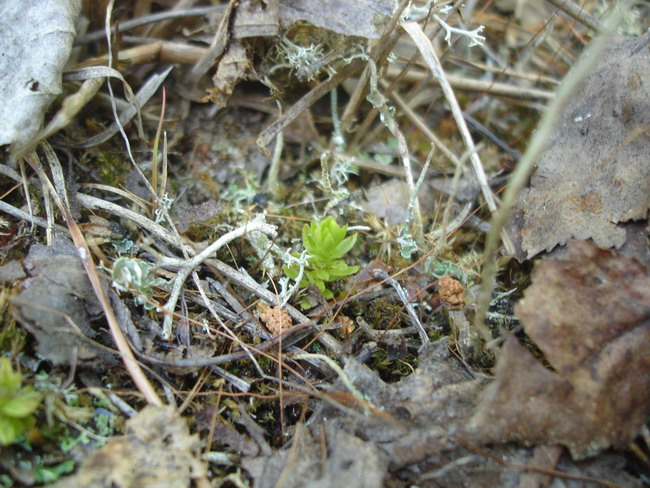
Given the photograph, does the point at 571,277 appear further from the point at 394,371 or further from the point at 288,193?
the point at 288,193

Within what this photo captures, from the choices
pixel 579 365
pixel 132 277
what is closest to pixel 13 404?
pixel 132 277

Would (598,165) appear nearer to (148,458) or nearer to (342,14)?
(342,14)

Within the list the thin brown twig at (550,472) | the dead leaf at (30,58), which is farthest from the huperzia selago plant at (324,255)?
the dead leaf at (30,58)

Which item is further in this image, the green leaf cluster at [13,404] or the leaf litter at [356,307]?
the leaf litter at [356,307]

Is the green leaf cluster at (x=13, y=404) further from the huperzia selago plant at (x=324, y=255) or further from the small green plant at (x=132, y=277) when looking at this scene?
the huperzia selago plant at (x=324, y=255)

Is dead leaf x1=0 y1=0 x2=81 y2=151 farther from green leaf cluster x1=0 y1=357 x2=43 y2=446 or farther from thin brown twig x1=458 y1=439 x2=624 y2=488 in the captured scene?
thin brown twig x1=458 y1=439 x2=624 y2=488

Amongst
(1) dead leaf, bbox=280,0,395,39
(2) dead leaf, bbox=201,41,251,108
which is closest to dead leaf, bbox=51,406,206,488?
(2) dead leaf, bbox=201,41,251,108

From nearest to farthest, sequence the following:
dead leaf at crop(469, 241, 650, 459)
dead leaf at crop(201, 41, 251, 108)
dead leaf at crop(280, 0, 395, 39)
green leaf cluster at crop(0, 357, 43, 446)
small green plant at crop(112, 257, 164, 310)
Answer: green leaf cluster at crop(0, 357, 43, 446), dead leaf at crop(469, 241, 650, 459), small green plant at crop(112, 257, 164, 310), dead leaf at crop(280, 0, 395, 39), dead leaf at crop(201, 41, 251, 108)
